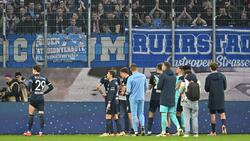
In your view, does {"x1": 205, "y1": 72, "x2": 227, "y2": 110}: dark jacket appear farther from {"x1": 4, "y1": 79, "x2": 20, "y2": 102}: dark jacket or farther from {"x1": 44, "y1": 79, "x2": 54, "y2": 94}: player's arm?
{"x1": 4, "y1": 79, "x2": 20, "y2": 102}: dark jacket

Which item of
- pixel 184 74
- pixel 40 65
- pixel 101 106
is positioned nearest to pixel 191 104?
pixel 184 74

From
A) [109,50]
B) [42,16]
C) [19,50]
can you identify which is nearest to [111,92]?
[109,50]

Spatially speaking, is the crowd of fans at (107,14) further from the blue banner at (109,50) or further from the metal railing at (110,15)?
the blue banner at (109,50)

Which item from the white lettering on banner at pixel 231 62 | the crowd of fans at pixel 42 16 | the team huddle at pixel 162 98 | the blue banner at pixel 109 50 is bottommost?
the team huddle at pixel 162 98

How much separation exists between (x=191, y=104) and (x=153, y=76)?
2.06 meters

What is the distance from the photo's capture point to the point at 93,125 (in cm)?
2608

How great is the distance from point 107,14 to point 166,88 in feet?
12.5

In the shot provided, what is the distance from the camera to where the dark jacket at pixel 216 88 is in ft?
79.0

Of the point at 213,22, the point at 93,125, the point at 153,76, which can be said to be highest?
the point at 213,22

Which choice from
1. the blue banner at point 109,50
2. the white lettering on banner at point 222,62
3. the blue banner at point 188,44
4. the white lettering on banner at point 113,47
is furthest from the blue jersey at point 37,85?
the white lettering on banner at point 222,62

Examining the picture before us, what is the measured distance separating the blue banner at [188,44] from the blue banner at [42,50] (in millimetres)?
1778

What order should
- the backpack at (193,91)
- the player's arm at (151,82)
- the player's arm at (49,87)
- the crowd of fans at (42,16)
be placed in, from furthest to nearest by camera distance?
the crowd of fans at (42,16) < the player's arm at (151,82) < the player's arm at (49,87) < the backpack at (193,91)

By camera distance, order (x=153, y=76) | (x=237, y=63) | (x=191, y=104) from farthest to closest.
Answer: (x=237, y=63) < (x=153, y=76) < (x=191, y=104)

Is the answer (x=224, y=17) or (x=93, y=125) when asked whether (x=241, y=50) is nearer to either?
(x=224, y=17)
